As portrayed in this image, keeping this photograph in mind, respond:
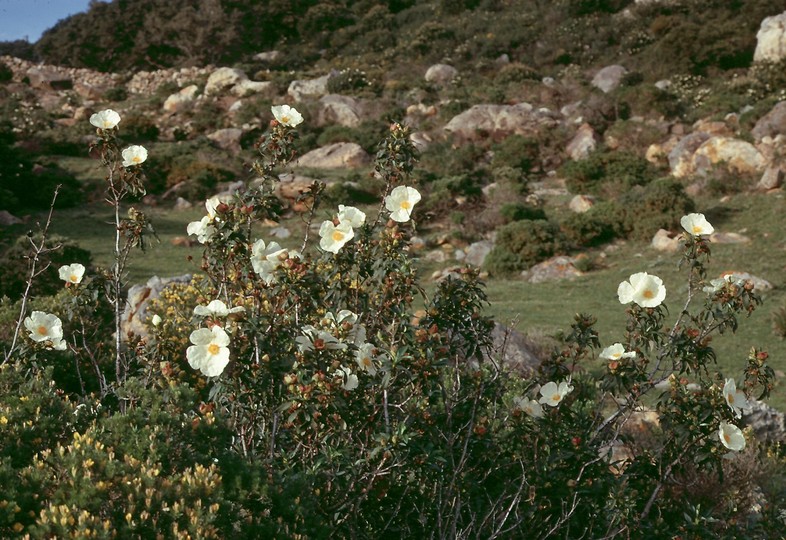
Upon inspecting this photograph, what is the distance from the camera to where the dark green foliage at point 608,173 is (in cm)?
1784

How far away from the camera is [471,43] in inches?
1398

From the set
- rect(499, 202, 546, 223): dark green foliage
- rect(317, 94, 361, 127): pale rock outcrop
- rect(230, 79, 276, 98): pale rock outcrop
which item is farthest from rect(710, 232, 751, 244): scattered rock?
rect(230, 79, 276, 98): pale rock outcrop

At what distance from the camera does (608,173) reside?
1852 centimetres

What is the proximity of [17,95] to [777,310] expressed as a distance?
29.0 metres

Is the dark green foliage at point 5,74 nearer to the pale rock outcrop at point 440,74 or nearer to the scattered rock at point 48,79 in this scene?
the scattered rock at point 48,79

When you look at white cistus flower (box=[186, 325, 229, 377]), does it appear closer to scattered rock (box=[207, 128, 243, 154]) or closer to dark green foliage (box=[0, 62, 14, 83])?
scattered rock (box=[207, 128, 243, 154])

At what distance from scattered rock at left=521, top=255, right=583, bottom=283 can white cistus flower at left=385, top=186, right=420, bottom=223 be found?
9.66 meters

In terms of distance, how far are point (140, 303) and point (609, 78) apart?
22692mm

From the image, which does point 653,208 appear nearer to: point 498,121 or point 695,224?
point 498,121

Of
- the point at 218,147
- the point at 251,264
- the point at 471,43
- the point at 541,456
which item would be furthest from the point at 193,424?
the point at 471,43

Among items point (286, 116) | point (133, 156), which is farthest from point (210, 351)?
point (133, 156)

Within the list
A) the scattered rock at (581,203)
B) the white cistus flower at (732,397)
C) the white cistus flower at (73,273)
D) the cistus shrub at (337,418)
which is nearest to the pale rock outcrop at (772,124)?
the scattered rock at (581,203)

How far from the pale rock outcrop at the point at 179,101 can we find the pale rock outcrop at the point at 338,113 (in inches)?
249

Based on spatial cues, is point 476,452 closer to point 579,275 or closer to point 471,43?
point 579,275
